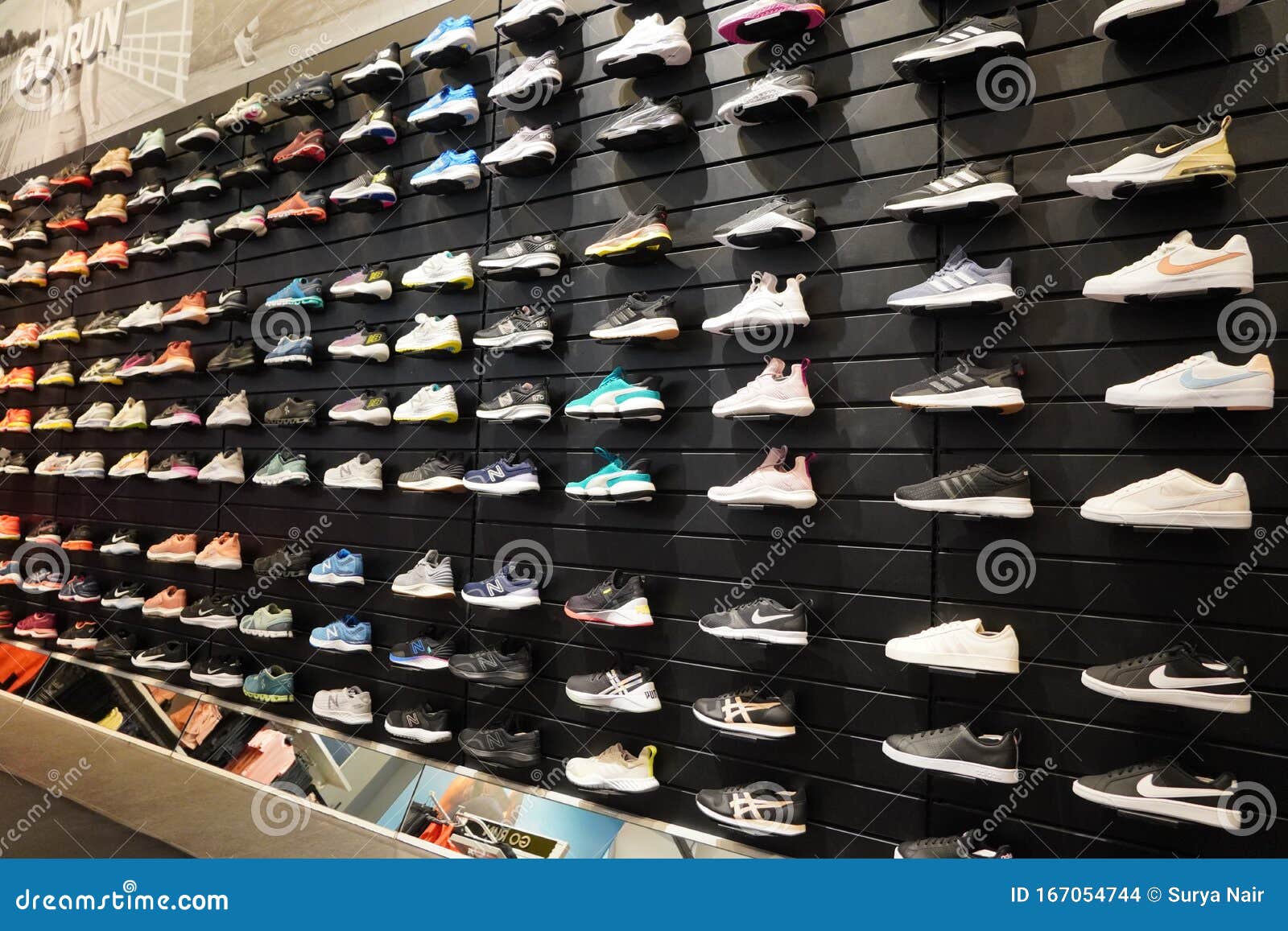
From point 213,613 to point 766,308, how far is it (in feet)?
12.2

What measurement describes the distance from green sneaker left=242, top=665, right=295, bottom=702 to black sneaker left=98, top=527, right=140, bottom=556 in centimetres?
152

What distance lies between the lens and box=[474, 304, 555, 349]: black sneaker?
340cm

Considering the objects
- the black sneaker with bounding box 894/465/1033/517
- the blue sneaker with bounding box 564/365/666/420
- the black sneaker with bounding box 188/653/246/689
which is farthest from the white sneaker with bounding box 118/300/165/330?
the black sneaker with bounding box 894/465/1033/517

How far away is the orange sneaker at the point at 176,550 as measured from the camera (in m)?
4.67

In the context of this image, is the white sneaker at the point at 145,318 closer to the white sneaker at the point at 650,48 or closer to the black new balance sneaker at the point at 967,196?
the white sneaker at the point at 650,48

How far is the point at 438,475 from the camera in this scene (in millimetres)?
3582

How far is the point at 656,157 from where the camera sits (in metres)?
3.34

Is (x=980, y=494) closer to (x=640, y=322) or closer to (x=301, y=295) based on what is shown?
(x=640, y=322)

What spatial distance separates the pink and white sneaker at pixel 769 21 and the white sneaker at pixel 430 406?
199cm

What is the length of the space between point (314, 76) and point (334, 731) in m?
3.71

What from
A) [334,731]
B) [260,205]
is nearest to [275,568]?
[334,731]

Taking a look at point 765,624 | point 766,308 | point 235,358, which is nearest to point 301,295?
point 235,358

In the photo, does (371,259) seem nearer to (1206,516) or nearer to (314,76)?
(314,76)

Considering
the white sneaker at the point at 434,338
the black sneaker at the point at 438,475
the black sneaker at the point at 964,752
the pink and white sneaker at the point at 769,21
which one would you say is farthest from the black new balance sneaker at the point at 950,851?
the pink and white sneaker at the point at 769,21
